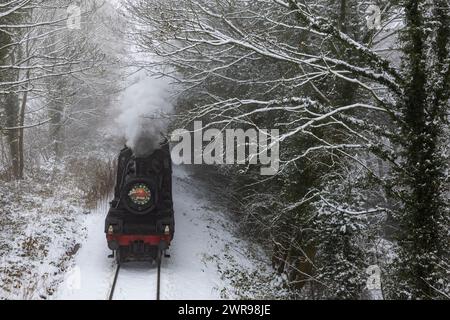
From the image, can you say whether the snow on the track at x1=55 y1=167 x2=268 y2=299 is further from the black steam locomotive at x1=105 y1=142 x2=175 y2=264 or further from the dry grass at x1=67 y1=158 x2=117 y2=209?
the dry grass at x1=67 y1=158 x2=117 y2=209

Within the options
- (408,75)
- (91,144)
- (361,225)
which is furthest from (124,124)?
(91,144)

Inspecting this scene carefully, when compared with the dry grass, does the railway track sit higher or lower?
lower

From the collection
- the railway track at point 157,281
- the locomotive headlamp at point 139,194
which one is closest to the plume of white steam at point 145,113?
the locomotive headlamp at point 139,194

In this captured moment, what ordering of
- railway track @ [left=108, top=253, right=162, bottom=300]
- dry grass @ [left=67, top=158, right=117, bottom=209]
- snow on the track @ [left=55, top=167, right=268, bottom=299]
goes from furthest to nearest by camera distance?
dry grass @ [left=67, top=158, right=117, bottom=209] < snow on the track @ [left=55, top=167, right=268, bottom=299] < railway track @ [left=108, top=253, right=162, bottom=300]

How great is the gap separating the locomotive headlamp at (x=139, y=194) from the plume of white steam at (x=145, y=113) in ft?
3.95

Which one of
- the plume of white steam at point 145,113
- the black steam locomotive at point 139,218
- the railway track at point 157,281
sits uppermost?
the plume of white steam at point 145,113

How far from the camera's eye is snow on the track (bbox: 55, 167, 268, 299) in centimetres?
891

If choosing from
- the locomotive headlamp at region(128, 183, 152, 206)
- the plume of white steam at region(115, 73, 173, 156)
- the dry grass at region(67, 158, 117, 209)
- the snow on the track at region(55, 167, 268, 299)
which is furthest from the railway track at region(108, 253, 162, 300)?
the dry grass at region(67, 158, 117, 209)

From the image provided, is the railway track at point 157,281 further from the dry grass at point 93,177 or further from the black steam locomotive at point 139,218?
the dry grass at point 93,177

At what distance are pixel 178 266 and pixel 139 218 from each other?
1.51 m

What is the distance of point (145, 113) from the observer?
38.4 feet

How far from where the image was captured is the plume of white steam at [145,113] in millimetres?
11125

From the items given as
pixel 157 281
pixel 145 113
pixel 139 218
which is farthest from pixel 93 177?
pixel 157 281
